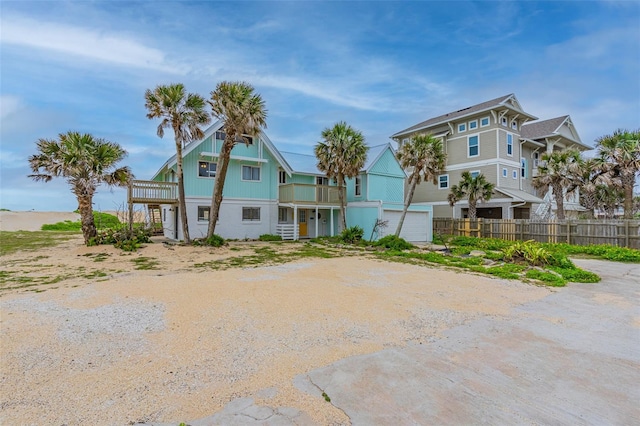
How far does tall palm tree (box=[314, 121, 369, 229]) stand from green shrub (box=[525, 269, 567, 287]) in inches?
506

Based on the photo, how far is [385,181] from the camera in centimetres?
2638

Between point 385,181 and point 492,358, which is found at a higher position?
point 385,181

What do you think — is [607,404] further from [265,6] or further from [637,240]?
[637,240]

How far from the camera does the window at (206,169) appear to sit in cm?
2233

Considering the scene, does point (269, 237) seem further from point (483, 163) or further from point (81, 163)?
point (483, 163)

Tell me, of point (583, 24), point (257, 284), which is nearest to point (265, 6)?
point (257, 284)

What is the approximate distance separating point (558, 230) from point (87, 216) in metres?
27.8

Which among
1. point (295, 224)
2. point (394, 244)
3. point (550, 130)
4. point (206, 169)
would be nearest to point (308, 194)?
point (295, 224)

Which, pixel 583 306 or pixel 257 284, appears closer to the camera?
pixel 583 306

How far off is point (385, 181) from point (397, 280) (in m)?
16.8

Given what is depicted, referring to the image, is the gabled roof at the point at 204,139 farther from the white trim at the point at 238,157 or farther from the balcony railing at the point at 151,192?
the balcony railing at the point at 151,192

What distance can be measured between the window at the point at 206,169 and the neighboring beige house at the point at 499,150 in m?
15.9

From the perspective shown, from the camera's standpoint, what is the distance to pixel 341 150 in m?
22.2

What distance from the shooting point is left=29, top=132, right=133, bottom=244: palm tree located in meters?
17.1
